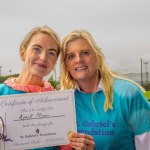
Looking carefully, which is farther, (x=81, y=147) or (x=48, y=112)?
(x=48, y=112)

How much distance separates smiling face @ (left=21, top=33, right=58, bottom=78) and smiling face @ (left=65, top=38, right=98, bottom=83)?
16 centimetres

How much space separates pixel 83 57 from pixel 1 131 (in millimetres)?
929

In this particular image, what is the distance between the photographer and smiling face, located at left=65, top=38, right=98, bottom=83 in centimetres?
315

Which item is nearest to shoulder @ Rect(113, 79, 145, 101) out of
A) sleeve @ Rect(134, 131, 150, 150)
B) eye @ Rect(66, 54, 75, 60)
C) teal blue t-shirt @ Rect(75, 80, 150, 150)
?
teal blue t-shirt @ Rect(75, 80, 150, 150)

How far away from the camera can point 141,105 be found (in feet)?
10.2

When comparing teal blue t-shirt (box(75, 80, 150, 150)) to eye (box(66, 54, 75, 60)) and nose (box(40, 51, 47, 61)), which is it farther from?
nose (box(40, 51, 47, 61))

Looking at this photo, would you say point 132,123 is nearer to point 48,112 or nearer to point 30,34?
point 48,112

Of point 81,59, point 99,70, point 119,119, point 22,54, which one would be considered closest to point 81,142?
point 119,119

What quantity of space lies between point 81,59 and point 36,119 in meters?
0.63

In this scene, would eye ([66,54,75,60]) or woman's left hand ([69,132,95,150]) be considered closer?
woman's left hand ([69,132,95,150])

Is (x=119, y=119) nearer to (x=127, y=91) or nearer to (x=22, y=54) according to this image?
(x=127, y=91)

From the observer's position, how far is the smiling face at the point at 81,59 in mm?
3147

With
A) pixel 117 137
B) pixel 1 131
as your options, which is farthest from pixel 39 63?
pixel 117 137

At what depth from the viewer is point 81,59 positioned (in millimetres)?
3123
